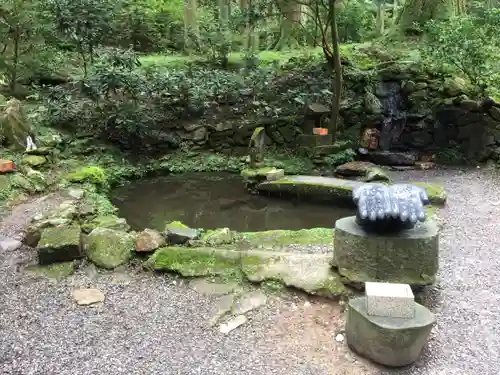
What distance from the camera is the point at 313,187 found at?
7.53 meters

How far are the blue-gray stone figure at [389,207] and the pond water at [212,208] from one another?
2690 mm

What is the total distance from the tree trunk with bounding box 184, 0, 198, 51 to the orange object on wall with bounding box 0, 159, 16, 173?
20.2ft

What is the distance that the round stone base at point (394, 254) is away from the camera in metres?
3.71

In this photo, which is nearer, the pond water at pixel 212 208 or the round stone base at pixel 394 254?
the round stone base at pixel 394 254

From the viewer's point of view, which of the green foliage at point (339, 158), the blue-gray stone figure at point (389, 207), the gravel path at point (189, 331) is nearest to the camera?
the gravel path at point (189, 331)

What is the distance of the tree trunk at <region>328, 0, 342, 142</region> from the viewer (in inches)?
340

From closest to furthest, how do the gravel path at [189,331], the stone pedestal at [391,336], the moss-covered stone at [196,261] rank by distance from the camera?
the stone pedestal at [391,336]
the gravel path at [189,331]
the moss-covered stone at [196,261]

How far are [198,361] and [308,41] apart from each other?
11135 millimetres

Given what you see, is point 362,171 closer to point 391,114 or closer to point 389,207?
point 391,114

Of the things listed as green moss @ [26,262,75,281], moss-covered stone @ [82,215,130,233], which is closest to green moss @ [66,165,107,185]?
moss-covered stone @ [82,215,130,233]

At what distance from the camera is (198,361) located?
3.22 metres

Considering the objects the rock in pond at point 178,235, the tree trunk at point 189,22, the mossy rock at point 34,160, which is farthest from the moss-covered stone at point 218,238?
the tree trunk at point 189,22

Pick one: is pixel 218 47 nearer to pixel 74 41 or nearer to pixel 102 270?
pixel 74 41

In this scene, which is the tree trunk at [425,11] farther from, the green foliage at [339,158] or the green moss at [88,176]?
the green moss at [88,176]
